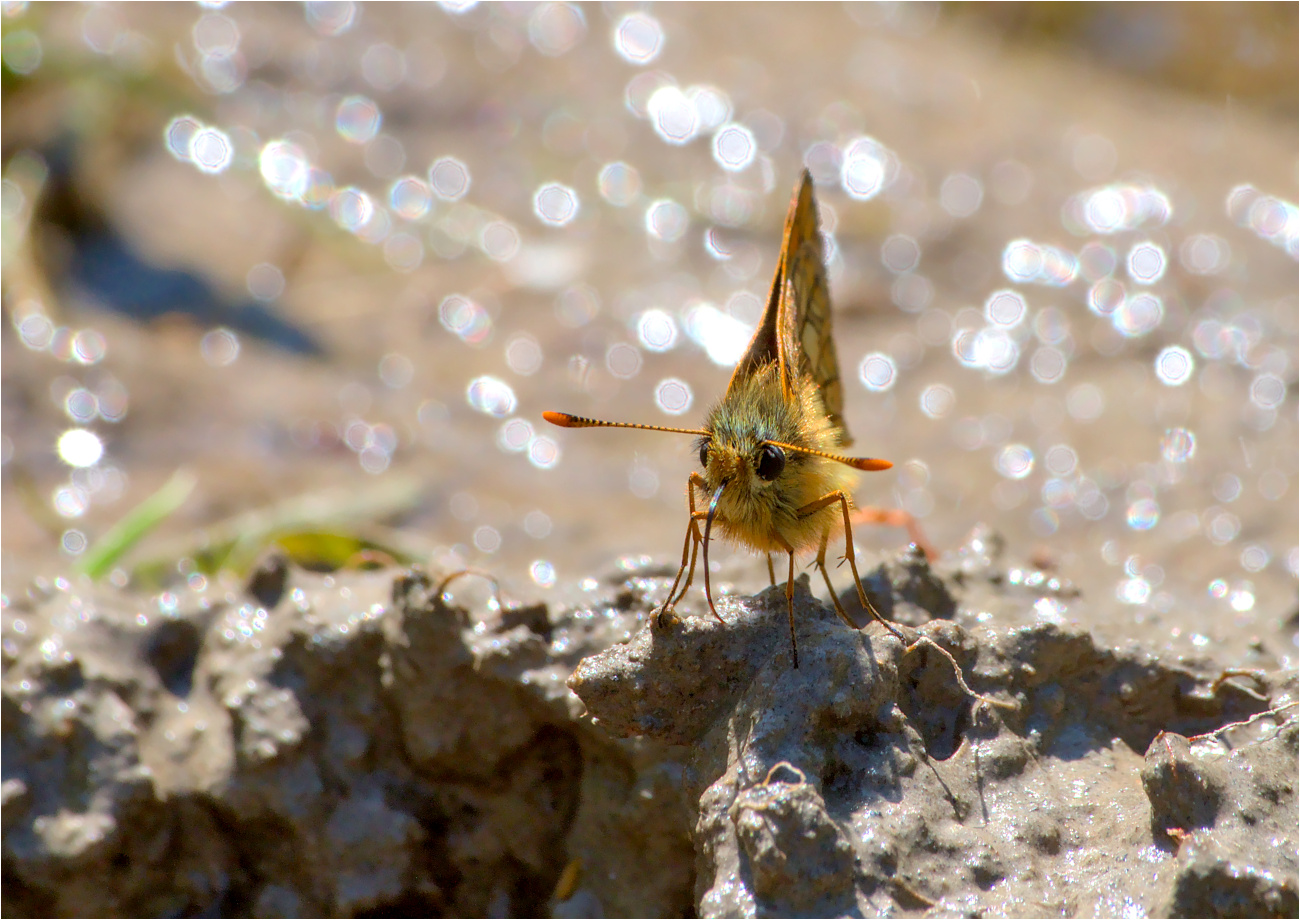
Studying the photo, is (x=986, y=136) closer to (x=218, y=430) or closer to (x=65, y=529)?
(x=218, y=430)

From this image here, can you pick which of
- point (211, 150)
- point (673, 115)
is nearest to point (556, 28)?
point (673, 115)

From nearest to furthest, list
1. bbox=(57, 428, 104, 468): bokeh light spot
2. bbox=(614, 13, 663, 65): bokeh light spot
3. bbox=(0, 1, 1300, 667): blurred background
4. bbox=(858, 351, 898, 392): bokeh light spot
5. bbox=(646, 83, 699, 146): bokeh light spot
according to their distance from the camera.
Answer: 1. bbox=(0, 1, 1300, 667): blurred background
2. bbox=(57, 428, 104, 468): bokeh light spot
3. bbox=(858, 351, 898, 392): bokeh light spot
4. bbox=(646, 83, 699, 146): bokeh light spot
5. bbox=(614, 13, 663, 65): bokeh light spot

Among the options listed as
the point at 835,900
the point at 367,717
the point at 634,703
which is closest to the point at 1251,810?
the point at 835,900

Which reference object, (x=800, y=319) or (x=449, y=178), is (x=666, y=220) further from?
(x=800, y=319)

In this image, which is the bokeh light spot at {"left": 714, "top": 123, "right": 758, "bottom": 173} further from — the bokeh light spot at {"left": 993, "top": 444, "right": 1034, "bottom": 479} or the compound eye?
the compound eye

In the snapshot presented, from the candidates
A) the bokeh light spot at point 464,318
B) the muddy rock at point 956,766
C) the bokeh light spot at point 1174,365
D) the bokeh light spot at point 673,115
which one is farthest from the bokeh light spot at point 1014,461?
the bokeh light spot at point 673,115

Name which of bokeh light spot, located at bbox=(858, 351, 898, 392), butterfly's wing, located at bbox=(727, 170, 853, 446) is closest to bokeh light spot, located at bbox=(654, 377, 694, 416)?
bokeh light spot, located at bbox=(858, 351, 898, 392)

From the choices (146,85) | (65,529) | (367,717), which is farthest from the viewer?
(146,85)
